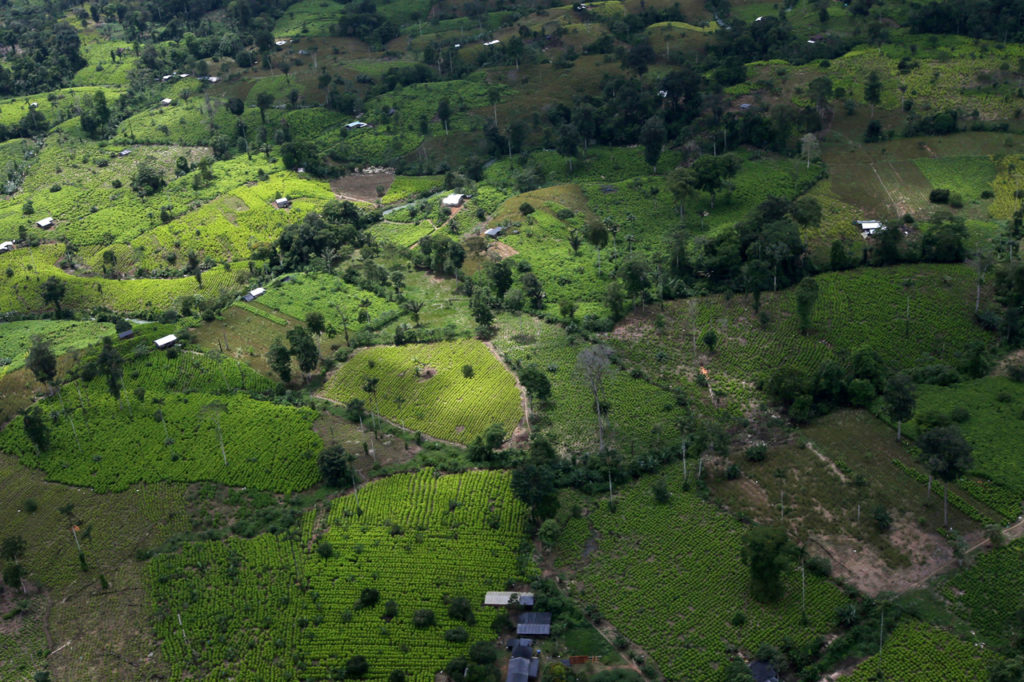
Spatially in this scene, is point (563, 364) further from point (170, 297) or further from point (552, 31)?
point (552, 31)

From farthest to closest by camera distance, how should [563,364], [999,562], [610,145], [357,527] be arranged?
1. [610,145]
2. [563,364]
3. [357,527]
4. [999,562]

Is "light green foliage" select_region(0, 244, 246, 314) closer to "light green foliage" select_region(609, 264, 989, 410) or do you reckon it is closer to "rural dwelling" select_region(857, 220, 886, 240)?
"light green foliage" select_region(609, 264, 989, 410)

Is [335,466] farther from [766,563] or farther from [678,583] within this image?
[766,563]

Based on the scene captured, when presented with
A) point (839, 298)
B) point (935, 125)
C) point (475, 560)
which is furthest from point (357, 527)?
point (935, 125)

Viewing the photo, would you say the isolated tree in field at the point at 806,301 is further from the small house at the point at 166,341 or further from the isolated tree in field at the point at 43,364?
the isolated tree in field at the point at 43,364

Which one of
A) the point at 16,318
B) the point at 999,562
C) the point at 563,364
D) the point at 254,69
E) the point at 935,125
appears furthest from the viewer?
the point at 254,69

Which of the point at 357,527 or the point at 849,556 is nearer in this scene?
the point at 849,556

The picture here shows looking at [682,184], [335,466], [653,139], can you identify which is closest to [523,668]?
[335,466]
